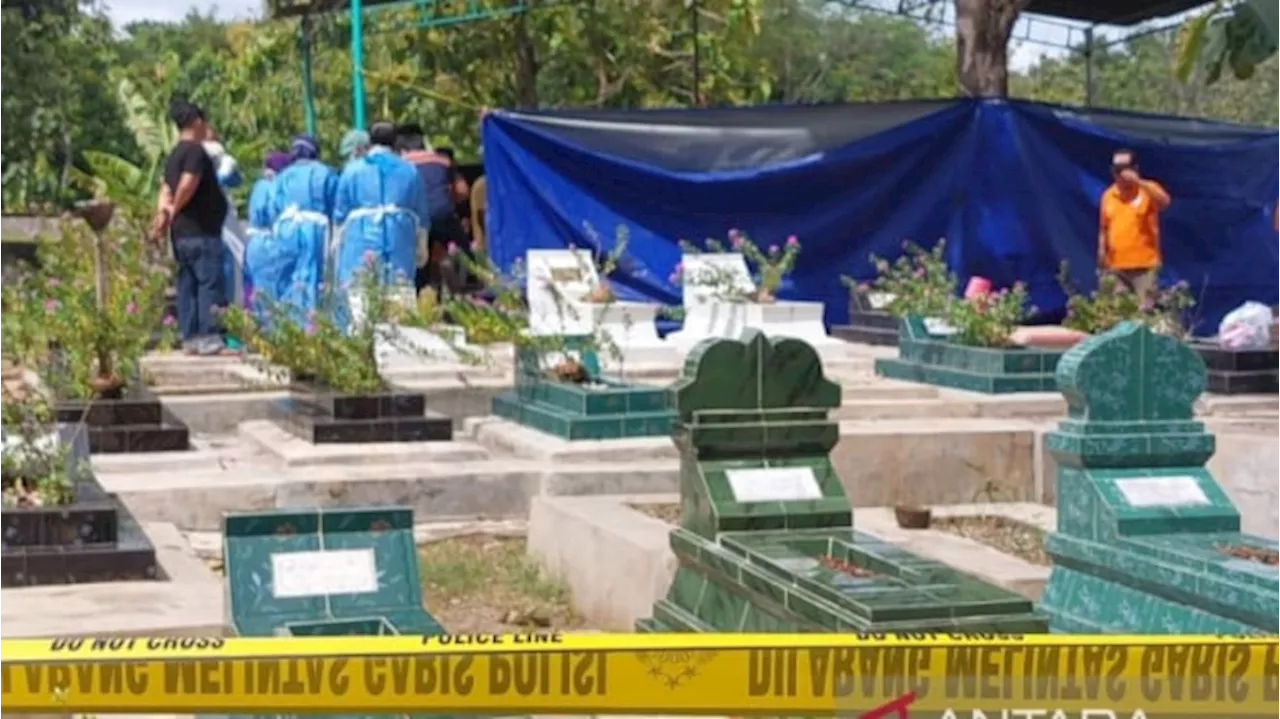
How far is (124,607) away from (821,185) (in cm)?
1129

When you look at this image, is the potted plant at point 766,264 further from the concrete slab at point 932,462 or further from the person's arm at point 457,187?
the concrete slab at point 932,462

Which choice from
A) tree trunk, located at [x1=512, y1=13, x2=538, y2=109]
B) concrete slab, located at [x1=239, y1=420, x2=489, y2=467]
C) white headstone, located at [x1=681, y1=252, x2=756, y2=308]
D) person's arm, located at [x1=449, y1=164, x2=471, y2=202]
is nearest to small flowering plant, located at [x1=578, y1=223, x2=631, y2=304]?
white headstone, located at [x1=681, y1=252, x2=756, y2=308]

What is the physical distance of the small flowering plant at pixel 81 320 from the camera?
930 cm

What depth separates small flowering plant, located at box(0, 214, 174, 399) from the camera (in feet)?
30.5

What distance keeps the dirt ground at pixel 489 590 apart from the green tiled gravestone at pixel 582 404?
127 cm

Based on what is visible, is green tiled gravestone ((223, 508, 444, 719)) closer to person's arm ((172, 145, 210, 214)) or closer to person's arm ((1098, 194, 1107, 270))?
person's arm ((172, 145, 210, 214))

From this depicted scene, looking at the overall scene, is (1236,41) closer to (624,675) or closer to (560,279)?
(624,675)

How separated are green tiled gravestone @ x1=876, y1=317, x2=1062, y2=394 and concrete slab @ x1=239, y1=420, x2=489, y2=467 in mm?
3099

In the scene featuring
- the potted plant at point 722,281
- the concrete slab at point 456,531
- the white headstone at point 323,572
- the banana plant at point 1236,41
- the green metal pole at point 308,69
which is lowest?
the concrete slab at point 456,531

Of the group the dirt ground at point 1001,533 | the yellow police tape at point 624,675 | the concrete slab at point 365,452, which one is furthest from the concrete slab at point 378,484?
the yellow police tape at point 624,675

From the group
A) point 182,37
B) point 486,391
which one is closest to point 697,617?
point 486,391

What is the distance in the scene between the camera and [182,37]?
56219 millimetres

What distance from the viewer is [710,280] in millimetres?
14180

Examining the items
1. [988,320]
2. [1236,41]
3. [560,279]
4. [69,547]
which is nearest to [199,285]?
[560,279]
